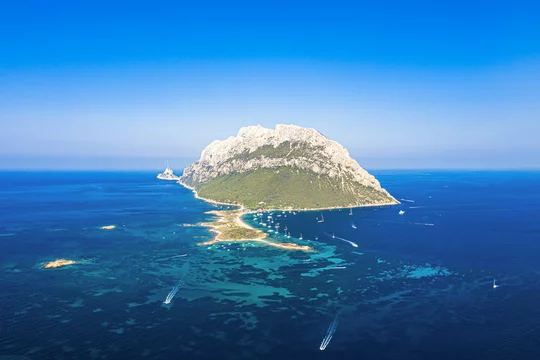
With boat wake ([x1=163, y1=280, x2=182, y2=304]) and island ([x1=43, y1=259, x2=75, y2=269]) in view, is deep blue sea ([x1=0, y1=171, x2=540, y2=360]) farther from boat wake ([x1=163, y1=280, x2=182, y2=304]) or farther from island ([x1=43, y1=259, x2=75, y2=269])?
island ([x1=43, y1=259, x2=75, y2=269])

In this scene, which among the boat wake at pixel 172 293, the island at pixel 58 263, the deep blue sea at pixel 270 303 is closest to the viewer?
the deep blue sea at pixel 270 303

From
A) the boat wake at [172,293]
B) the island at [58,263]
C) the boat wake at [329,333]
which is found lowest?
the boat wake at [329,333]

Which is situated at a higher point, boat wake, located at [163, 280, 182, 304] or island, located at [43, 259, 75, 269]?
island, located at [43, 259, 75, 269]

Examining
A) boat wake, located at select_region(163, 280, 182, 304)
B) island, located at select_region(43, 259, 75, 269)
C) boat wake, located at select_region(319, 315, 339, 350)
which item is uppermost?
island, located at select_region(43, 259, 75, 269)

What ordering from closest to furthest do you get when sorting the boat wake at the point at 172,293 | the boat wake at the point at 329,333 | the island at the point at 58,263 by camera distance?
1. the boat wake at the point at 329,333
2. the boat wake at the point at 172,293
3. the island at the point at 58,263

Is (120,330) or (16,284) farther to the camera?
(16,284)

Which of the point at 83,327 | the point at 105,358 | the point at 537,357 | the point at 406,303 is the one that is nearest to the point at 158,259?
the point at 83,327

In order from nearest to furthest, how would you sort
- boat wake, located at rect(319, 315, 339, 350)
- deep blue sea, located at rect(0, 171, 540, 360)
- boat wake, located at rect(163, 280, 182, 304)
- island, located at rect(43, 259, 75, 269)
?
deep blue sea, located at rect(0, 171, 540, 360) → boat wake, located at rect(319, 315, 339, 350) → boat wake, located at rect(163, 280, 182, 304) → island, located at rect(43, 259, 75, 269)

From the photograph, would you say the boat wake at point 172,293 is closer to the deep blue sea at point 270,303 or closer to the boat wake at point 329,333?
the deep blue sea at point 270,303

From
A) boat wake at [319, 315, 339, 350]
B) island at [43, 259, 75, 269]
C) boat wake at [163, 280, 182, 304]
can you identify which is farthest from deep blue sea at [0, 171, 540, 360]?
island at [43, 259, 75, 269]

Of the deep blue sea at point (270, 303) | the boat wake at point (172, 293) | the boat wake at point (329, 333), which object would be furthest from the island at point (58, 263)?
the boat wake at point (329, 333)

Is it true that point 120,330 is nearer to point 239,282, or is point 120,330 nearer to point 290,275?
point 239,282
